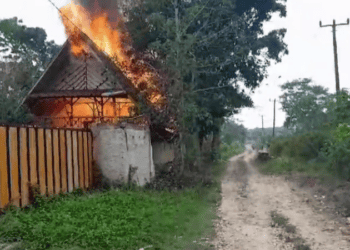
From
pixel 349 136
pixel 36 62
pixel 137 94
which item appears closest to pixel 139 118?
pixel 137 94

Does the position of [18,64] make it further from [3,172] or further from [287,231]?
[287,231]

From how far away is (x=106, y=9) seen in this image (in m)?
23.1

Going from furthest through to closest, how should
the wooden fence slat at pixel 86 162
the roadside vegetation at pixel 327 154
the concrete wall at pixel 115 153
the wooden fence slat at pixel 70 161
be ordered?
1. the roadside vegetation at pixel 327 154
2. the concrete wall at pixel 115 153
3. the wooden fence slat at pixel 86 162
4. the wooden fence slat at pixel 70 161

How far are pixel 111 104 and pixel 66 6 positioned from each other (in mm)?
7599

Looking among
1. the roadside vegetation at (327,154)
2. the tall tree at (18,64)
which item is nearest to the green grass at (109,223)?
the roadside vegetation at (327,154)

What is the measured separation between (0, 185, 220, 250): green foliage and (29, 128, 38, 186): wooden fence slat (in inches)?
22.2

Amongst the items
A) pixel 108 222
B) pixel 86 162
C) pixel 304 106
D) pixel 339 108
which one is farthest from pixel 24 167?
pixel 304 106

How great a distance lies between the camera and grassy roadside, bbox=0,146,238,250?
5980 mm

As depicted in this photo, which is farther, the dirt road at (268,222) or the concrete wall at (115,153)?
the concrete wall at (115,153)

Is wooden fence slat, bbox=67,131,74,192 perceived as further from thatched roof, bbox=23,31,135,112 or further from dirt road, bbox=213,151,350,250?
thatched roof, bbox=23,31,135,112

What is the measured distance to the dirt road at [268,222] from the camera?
693cm

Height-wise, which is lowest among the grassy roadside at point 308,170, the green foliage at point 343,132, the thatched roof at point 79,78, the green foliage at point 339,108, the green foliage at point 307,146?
the grassy roadside at point 308,170

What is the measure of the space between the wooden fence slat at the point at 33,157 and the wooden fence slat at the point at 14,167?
1.68 feet

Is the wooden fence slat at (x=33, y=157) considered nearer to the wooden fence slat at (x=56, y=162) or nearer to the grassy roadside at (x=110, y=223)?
the grassy roadside at (x=110, y=223)
